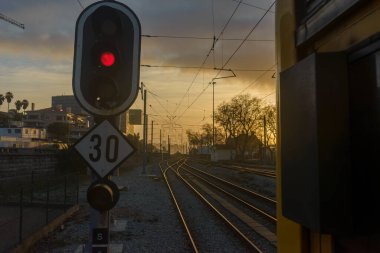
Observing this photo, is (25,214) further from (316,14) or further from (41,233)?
(316,14)

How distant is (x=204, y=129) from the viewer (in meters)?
129

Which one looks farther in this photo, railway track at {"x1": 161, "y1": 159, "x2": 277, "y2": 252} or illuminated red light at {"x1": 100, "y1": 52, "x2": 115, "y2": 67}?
railway track at {"x1": 161, "y1": 159, "x2": 277, "y2": 252}

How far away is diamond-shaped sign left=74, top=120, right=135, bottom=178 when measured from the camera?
150 inches

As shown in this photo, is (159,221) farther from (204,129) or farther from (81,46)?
(204,129)

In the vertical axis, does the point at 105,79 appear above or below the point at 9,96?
below

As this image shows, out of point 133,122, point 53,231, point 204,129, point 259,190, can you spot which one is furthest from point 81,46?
point 204,129

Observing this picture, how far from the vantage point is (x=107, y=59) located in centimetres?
376

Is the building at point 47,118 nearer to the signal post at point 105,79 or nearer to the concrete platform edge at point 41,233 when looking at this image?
the concrete platform edge at point 41,233

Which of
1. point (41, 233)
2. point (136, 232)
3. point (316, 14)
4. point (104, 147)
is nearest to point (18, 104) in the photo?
point (136, 232)

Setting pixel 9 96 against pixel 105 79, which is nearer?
pixel 105 79

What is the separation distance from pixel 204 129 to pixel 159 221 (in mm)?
113205

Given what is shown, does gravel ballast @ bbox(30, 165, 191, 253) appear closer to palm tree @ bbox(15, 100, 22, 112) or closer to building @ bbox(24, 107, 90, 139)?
building @ bbox(24, 107, 90, 139)

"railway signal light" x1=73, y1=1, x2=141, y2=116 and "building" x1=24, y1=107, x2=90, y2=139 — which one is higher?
"building" x1=24, y1=107, x2=90, y2=139

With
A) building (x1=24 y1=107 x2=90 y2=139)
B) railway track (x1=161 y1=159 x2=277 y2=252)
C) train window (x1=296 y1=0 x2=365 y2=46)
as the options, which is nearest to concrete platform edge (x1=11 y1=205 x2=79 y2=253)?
railway track (x1=161 y1=159 x2=277 y2=252)
